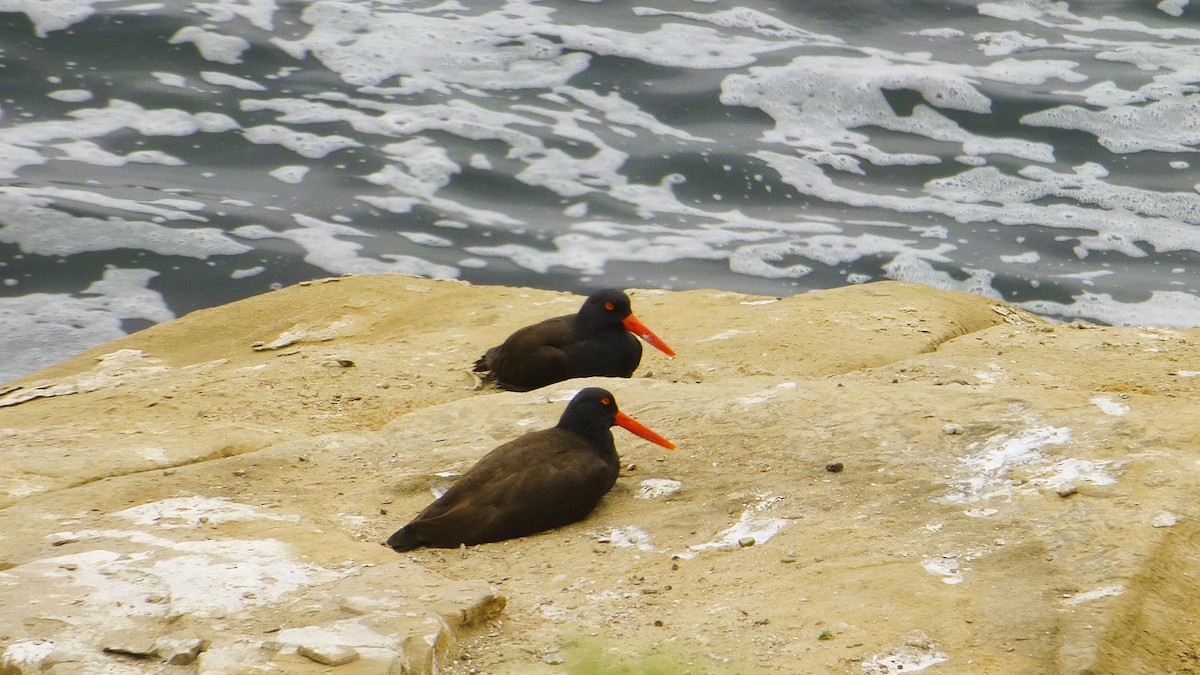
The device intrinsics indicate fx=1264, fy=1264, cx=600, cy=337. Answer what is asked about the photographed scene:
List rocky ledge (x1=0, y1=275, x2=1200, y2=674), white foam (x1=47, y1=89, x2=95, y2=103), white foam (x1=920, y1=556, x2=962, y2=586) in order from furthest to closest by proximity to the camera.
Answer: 1. white foam (x1=47, y1=89, x2=95, y2=103)
2. white foam (x1=920, y1=556, x2=962, y2=586)
3. rocky ledge (x1=0, y1=275, x2=1200, y2=674)

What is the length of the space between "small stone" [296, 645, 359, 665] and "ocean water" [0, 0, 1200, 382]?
8087 mm

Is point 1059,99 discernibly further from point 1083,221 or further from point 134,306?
point 134,306

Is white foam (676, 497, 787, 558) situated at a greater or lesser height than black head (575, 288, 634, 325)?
greater

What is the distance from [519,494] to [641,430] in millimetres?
748

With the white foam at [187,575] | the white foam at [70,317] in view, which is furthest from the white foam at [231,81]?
the white foam at [187,575]

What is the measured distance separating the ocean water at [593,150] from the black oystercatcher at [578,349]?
461 cm

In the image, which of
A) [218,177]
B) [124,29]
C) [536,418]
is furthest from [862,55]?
[536,418]

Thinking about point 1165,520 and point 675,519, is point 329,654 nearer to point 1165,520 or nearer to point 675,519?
point 675,519

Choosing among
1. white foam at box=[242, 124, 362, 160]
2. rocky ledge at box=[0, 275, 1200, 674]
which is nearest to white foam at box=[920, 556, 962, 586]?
rocky ledge at box=[0, 275, 1200, 674]

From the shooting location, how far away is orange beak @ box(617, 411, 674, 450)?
5566 mm

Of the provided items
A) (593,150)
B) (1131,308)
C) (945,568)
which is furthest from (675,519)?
(593,150)

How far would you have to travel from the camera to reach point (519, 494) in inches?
201

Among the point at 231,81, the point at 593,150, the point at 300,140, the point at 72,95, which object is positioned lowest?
the point at 300,140

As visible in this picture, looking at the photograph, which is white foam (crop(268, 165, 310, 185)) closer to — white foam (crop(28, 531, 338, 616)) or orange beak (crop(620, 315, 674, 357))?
orange beak (crop(620, 315, 674, 357))
